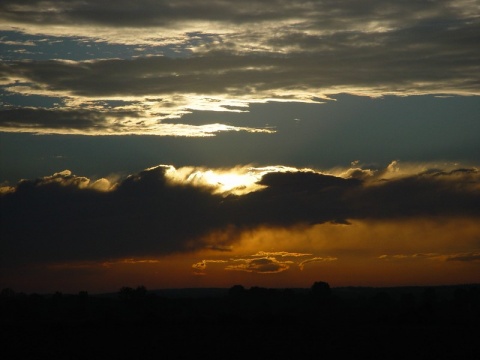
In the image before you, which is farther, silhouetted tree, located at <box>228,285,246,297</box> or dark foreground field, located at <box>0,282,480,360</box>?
silhouetted tree, located at <box>228,285,246,297</box>

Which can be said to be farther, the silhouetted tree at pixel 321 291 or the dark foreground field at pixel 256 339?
the silhouetted tree at pixel 321 291

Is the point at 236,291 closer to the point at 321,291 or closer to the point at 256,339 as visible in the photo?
the point at 321,291

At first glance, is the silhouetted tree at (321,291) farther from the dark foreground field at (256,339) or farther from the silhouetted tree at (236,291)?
the dark foreground field at (256,339)

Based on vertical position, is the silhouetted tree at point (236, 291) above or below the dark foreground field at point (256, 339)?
above

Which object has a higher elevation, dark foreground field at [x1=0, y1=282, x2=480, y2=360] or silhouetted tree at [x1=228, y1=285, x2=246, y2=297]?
silhouetted tree at [x1=228, y1=285, x2=246, y2=297]

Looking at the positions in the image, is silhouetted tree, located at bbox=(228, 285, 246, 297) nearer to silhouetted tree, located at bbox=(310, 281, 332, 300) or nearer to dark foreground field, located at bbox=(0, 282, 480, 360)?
silhouetted tree, located at bbox=(310, 281, 332, 300)

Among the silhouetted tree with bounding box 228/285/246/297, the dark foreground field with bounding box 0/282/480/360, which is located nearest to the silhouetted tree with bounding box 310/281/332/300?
the silhouetted tree with bounding box 228/285/246/297

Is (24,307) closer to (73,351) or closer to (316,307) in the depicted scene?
(316,307)

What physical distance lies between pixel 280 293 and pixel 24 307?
6135cm

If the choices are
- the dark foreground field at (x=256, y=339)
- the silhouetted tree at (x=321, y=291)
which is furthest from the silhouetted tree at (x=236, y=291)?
the dark foreground field at (x=256, y=339)

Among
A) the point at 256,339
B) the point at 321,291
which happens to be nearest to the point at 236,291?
the point at 321,291

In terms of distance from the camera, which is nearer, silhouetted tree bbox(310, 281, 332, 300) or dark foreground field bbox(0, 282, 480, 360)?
dark foreground field bbox(0, 282, 480, 360)

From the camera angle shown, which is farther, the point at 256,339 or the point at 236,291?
the point at 236,291

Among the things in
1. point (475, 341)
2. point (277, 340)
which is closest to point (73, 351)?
point (277, 340)
